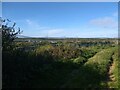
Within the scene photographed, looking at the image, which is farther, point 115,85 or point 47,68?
point 47,68

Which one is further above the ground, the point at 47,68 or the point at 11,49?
the point at 11,49

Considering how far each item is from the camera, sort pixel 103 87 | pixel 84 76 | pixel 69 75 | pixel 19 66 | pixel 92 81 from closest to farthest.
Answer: pixel 19 66 < pixel 103 87 < pixel 92 81 < pixel 84 76 < pixel 69 75

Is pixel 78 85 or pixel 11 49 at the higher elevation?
pixel 11 49

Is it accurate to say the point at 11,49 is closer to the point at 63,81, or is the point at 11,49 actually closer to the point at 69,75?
the point at 63,81

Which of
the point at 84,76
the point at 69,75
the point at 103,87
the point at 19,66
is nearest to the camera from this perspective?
the point at 19,66

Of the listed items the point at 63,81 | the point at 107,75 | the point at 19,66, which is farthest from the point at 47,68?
the point at 19,66

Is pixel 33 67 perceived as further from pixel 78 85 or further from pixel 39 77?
pixel 78 85

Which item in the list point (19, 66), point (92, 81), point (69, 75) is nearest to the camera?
point (19, 66)

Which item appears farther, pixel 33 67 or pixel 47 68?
pixel 47 68

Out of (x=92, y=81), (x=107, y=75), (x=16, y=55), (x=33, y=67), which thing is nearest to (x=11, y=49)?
(x=16, y=55)

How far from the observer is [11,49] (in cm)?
1351

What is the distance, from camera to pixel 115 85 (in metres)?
13.8

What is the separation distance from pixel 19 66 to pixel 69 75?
4.92m

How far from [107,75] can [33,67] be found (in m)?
4.75
